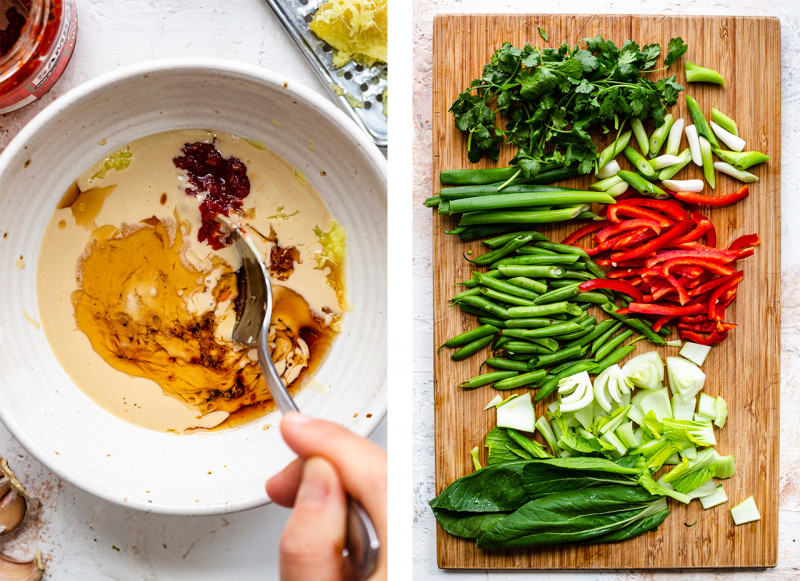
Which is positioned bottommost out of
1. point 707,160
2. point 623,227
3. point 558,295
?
point 558,295

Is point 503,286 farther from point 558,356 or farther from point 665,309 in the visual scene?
point 665,309

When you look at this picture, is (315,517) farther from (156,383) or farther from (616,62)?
(616,62)

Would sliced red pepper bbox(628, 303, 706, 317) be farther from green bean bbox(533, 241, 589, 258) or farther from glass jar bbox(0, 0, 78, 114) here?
glass jar bbox(0, 0, 78, 114)

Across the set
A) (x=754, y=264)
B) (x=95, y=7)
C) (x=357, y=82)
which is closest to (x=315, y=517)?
(x=357, y=82)

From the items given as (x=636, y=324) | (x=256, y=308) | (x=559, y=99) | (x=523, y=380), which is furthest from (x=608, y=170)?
(x=256, y=308)

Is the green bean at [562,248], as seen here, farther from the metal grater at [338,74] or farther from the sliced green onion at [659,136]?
the metal grater at [338,74]
